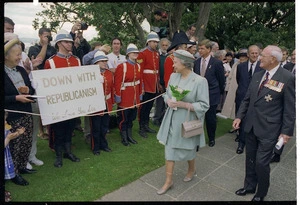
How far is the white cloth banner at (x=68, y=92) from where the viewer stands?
3.99 metres

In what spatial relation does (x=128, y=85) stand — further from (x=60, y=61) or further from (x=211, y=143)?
(x=211, y=143)

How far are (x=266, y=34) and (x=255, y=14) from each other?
2277mm

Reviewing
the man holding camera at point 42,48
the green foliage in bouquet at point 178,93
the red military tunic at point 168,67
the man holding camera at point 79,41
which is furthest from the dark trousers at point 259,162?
the man holding camera at point 79,41

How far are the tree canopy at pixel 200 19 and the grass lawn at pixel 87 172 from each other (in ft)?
12.6

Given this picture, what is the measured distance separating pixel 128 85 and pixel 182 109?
189 cm

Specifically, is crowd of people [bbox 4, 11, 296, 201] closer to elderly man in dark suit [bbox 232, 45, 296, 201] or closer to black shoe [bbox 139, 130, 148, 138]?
elderly man in dark suit [bbox 232, 45, 296, 201]

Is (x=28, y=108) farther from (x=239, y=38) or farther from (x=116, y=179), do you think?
(x=239, y=38)

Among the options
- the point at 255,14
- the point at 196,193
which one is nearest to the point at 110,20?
the point at 196,193

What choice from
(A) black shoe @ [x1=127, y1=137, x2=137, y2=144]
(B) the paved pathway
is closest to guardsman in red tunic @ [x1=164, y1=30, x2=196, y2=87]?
(A) black shoe @ [x1=127, y1=137, x2=137, y2=144]

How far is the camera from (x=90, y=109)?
15.1 ft

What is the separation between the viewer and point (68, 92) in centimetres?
428

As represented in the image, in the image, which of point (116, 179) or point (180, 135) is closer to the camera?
point (180, 135)

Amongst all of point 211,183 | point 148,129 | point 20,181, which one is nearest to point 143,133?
point 148,129

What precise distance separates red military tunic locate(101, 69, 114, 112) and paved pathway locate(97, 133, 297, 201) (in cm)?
159
